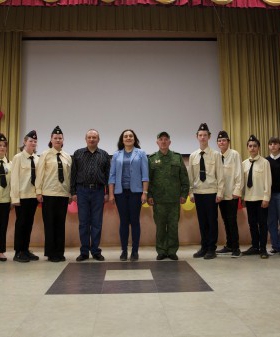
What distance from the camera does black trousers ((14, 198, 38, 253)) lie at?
377 centimetres

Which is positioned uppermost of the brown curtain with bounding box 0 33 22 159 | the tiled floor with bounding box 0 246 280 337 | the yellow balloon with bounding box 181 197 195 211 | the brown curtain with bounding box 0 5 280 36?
the brown curtain with bounding box 0 5 280 36

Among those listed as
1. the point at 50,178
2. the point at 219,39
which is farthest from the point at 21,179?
the point at 219,39

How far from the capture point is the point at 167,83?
6.46 m

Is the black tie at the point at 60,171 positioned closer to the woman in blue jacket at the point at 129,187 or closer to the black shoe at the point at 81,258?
the woman in blue jacket at the point at 129,187

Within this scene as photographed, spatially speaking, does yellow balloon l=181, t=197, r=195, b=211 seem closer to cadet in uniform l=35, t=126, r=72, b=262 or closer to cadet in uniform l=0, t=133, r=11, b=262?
cadet in uniform l=35, t=126, r=72, b=262

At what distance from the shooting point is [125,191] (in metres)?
3.68

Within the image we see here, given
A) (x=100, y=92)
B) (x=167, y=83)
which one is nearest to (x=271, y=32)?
(x=167, y=83)

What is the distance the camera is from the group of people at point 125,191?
3.70 m

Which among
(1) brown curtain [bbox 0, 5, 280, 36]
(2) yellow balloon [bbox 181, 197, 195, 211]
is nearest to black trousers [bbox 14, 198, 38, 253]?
(2) yellow balloon [bbox 181, 197, 195, 211]

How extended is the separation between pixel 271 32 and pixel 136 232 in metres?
4.62

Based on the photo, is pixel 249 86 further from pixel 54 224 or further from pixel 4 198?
pixel 4 198

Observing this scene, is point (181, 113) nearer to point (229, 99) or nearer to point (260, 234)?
point (229, 99)

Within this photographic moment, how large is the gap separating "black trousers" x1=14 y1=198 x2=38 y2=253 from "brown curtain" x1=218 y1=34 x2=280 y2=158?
386cm

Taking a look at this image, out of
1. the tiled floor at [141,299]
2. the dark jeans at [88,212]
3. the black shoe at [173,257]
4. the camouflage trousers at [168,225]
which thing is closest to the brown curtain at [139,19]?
the dark jeans at [88,212]
